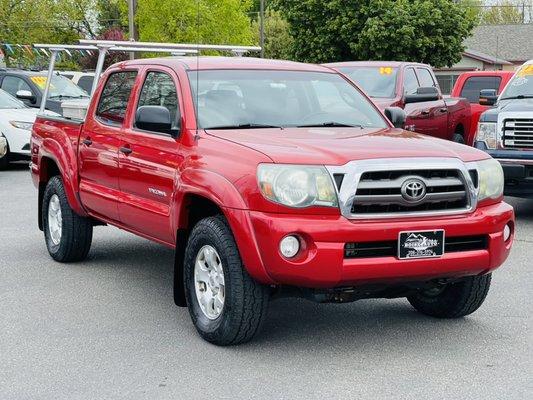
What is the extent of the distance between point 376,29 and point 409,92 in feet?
94.6

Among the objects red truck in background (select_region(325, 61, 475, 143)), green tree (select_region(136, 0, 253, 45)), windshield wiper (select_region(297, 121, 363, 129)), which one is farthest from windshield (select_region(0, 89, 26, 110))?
green tree (select_region(136, 0, 253, 45))

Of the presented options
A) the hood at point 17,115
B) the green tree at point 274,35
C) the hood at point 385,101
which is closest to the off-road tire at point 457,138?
the hood at point 385,101

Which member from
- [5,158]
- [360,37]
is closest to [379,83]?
[5,158]

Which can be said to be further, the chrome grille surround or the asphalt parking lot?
the chrome grille surround

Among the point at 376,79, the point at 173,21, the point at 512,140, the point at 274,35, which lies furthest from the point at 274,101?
the point at 274,35

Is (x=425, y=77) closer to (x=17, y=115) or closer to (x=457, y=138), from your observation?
(x=457, y=138)

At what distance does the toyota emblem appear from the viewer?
5688mm

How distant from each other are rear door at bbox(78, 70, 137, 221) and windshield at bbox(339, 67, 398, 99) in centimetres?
724

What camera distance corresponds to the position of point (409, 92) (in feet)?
49.4

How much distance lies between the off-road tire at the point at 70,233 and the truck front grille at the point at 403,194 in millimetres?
3750

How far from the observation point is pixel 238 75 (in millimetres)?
Answer: 7027

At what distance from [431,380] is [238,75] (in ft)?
9.07

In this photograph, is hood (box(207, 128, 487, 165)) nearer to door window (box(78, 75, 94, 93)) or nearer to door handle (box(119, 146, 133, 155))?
door handle (box(119, 146, 133, 155))

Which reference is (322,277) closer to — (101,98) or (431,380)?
(431,380)
